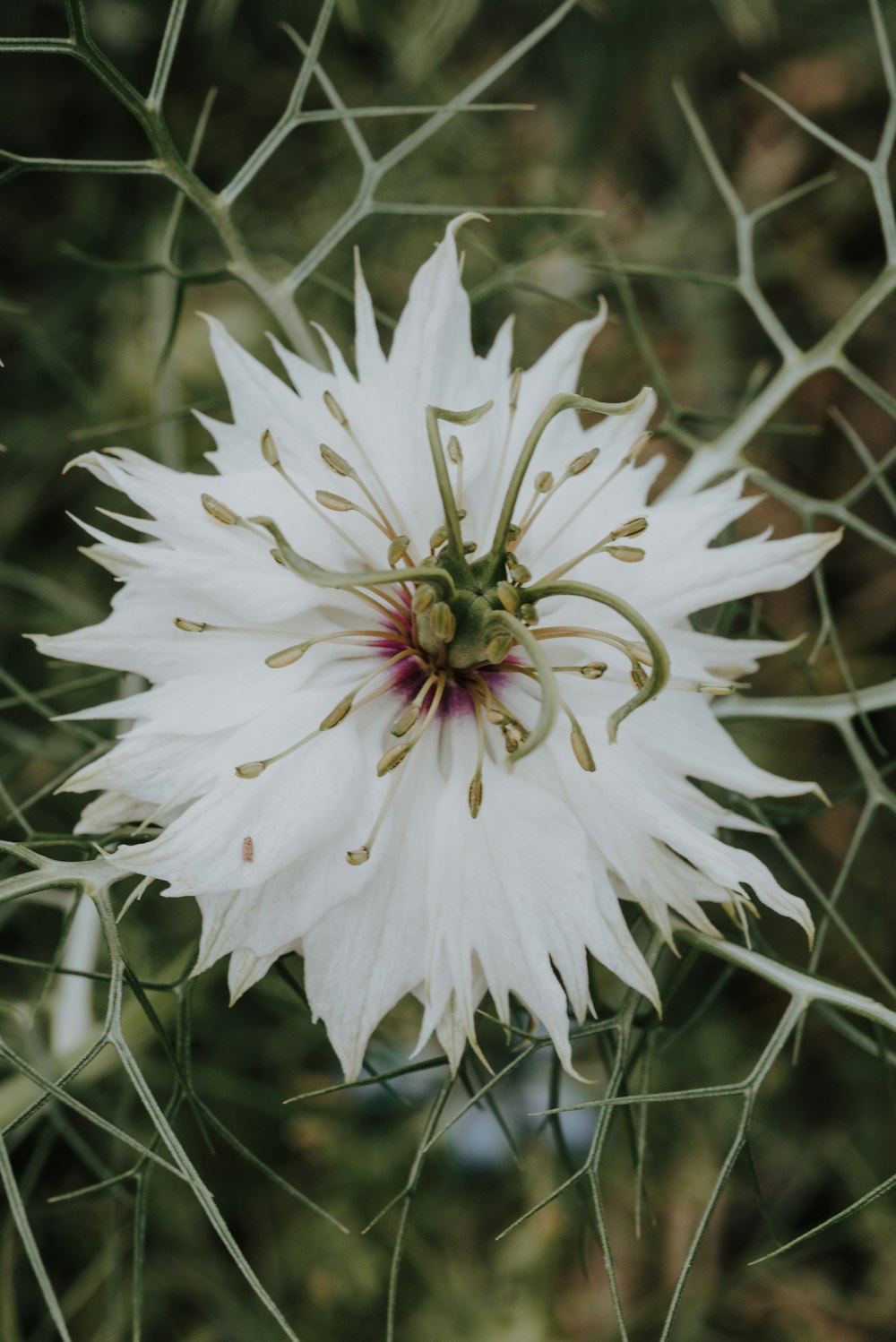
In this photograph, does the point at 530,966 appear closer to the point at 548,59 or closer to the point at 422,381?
the point at 422,381

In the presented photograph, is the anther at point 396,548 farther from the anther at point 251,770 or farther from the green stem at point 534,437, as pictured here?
the anther at point 251,770

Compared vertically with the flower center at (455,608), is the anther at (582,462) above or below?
above

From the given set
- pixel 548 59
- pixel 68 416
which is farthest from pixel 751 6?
pixel 68 416

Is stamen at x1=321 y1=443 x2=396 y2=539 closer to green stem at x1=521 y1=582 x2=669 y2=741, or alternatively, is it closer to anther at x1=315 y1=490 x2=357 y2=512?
anther at x1=315 y1=490 x2=357 y2=512

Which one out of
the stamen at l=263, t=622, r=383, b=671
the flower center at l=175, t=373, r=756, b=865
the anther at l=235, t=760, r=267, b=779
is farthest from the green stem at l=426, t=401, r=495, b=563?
the anther at l=235, t=760, r=267, b=779

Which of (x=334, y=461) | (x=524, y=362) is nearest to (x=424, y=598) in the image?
(x=334, y=461)

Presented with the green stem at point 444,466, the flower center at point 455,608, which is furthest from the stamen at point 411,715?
the green stem at point 444,466

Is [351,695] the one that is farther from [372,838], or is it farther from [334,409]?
[334,409]
